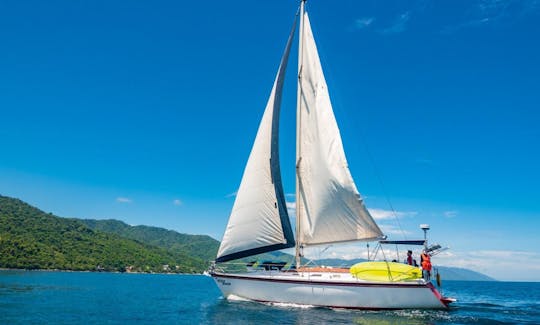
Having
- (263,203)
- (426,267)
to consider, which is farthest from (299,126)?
(426,267)

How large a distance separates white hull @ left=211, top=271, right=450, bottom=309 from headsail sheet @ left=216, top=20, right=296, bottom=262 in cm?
190

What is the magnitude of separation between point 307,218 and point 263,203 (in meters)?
2.79

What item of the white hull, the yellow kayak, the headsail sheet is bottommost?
the white hull

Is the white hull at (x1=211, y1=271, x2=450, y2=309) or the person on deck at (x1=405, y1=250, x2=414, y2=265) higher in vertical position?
the person on deck at (x1=405, y1=250, x2=414, y2=265)

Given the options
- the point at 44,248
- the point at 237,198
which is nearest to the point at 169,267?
the point at 44,248

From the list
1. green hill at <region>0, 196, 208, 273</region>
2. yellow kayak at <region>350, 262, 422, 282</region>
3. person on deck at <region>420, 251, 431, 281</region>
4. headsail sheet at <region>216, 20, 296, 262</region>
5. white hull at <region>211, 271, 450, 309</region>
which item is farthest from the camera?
green hill at <region>0, 196, 208, 273</region>

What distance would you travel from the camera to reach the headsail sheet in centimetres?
2245

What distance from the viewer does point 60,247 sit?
4545 inches

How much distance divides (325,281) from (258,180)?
22.9ft

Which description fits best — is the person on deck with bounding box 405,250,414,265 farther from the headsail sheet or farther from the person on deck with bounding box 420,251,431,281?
the headsail sheet

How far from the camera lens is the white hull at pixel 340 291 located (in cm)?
2012

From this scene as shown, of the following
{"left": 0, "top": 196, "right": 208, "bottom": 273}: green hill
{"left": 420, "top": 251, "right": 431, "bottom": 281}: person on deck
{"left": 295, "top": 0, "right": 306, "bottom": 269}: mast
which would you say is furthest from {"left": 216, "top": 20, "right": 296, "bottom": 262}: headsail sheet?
{"left": 0, "top": 196, "right": 208, "bottom": 273}: green hill

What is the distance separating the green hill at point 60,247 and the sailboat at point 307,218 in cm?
9142

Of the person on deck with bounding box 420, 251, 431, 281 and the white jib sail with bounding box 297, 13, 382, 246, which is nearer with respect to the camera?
the person on deck with bounding box 420, 251, 431, 281
